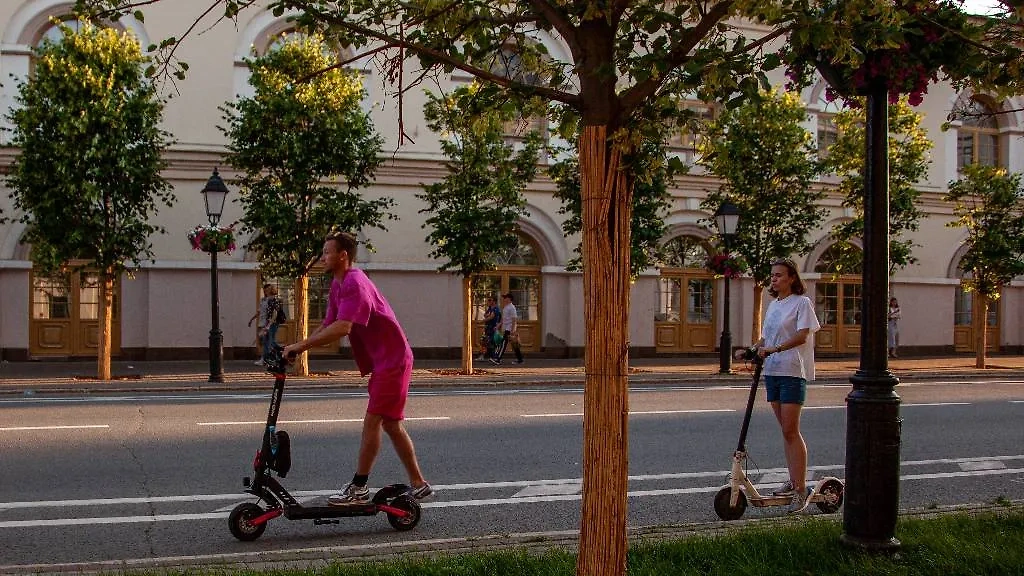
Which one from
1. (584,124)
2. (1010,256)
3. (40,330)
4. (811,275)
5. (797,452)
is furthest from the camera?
(811,275)

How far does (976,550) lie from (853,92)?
2.57m

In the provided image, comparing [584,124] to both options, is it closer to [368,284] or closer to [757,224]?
[368,284]

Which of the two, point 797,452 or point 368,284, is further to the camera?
point 797,452

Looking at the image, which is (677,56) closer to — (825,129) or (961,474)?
(961,474)

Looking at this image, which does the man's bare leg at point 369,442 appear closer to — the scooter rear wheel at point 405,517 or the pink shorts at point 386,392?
the pink shorts at point 386,392

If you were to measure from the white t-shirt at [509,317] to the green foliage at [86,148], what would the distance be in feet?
30.7

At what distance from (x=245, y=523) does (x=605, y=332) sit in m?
3.54

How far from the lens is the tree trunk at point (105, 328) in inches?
759

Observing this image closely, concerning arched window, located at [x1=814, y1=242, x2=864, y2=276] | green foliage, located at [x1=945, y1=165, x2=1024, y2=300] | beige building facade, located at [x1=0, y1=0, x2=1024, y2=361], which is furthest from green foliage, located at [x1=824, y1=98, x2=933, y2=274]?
green foliage, located at [x1=945, y1=165, x2=1024, y2=300]

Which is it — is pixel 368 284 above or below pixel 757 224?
below

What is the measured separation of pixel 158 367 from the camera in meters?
22.5

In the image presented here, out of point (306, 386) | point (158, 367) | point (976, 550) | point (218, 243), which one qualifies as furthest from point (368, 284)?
point (158, 367)

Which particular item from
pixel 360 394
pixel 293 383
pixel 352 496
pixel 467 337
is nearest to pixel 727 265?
pixel 467 337

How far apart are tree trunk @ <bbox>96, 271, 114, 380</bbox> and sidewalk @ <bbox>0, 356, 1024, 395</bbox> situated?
34cm
